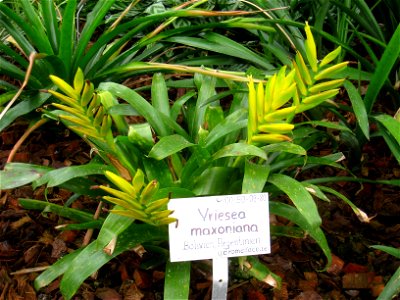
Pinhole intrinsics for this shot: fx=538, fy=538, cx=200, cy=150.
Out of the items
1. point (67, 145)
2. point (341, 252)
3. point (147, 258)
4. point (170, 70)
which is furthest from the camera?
point (67, 145)

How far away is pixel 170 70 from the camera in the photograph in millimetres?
1806

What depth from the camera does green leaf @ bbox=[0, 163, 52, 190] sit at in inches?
47.5

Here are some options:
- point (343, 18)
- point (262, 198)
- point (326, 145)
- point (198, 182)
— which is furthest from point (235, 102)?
point (343, 18)

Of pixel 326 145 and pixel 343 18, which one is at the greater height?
pixel 343 18

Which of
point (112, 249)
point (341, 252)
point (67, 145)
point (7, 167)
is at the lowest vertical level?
point (341, 252)

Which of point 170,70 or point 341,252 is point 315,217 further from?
point 170,70

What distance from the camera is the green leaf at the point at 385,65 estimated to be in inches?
60.0

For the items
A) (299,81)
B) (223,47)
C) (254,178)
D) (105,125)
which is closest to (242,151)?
(254,178)

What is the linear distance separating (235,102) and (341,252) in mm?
554

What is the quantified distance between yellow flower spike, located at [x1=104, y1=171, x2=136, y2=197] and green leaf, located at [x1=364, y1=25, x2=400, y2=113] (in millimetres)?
899

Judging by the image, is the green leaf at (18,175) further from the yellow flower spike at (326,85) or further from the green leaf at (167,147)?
the yellow flower spike at (326,85)

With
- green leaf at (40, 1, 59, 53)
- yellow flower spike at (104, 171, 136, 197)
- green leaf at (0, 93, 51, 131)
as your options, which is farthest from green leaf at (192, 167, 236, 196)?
green leaf at (40, 1, 59, 53)

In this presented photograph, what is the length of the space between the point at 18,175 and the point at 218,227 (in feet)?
1.55

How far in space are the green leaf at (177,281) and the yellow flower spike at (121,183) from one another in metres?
0.28
